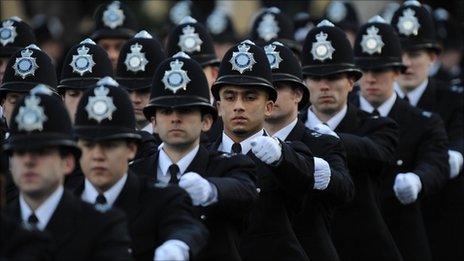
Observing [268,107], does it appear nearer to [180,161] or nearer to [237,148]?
[237,148]

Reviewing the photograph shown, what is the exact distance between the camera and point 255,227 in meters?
13.6

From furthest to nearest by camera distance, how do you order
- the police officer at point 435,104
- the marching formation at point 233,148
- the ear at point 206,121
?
the police officer at point 435,104 → the ear at point 206,121 → the marching formation at point 233,148

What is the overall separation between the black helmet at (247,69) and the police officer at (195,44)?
387cm

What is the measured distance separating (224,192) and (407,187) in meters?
4.15

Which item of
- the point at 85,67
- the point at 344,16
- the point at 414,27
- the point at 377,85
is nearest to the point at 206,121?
the point at 85,67

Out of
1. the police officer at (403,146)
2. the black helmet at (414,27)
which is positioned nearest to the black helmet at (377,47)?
the police officer at (403,146)

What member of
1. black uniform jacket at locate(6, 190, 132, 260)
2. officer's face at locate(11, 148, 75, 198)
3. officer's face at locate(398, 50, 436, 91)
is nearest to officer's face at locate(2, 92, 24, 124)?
officer's face at locate(11, 148, 75, 198)

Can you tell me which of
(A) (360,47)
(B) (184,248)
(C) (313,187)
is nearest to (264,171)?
(C) (313,187)

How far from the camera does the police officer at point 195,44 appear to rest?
17812mm

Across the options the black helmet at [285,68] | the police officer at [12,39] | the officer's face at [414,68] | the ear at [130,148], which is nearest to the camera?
the ear at [130,148]

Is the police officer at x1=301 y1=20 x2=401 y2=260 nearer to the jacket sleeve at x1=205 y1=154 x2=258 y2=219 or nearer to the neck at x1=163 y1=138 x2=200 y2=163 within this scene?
the jacket sleeve at x1=205 y1=154 x2=258 y2=219

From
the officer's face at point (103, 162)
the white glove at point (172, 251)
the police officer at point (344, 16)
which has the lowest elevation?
the white glove at point (172, 251)

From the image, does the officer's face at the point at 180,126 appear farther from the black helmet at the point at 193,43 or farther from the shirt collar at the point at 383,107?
the black helmet at the point at 193,43

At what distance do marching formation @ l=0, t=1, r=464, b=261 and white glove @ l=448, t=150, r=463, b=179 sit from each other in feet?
0.07
